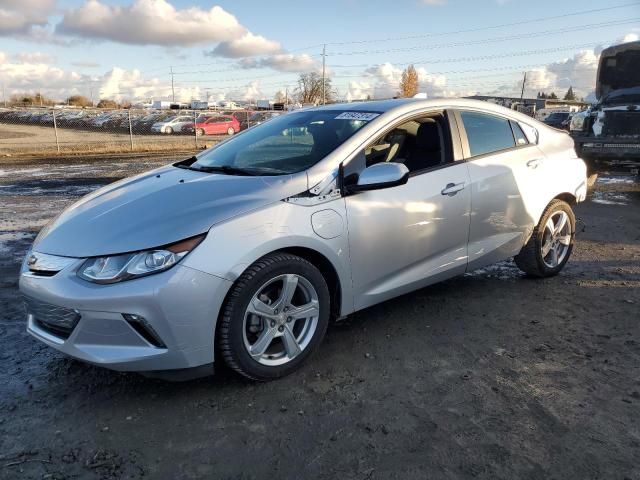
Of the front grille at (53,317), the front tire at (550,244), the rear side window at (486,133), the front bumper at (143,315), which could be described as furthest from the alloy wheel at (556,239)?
the front grille at (53,317)

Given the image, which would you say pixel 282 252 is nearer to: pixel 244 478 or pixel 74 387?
pixel 244 478

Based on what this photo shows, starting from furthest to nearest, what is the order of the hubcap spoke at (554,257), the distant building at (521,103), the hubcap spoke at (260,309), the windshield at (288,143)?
the distant building at (521,103) → the hubcap spoke at (554,257) → the windshield at (288,143) → the hubcap spoke at (260,309)

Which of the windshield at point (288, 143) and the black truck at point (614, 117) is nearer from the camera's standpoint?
the windshield at point (288, 143)

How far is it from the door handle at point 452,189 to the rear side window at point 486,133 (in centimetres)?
35

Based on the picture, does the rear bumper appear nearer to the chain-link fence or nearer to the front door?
the front door

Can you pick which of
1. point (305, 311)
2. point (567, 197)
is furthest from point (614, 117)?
point (305, 311)

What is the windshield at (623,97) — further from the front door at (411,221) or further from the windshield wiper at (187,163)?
the windshield wiper at (187,163)

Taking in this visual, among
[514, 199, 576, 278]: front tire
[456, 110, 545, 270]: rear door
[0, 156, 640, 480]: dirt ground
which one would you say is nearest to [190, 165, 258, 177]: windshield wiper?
[0, 156, 640, 480]: dirt ground

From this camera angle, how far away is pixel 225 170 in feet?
12.1

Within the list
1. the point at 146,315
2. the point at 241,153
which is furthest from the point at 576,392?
the point at 241,153

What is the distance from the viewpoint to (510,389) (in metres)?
3.01

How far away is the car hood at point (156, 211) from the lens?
9.05ft

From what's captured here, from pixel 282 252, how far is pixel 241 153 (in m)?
1.31

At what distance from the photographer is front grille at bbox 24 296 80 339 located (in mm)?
2703
